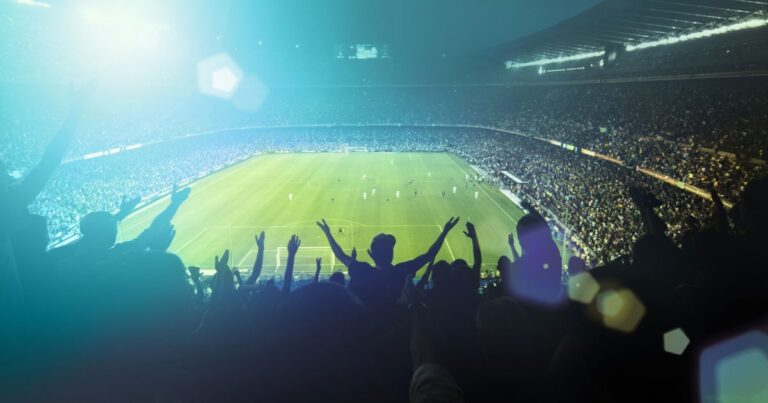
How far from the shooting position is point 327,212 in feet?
108

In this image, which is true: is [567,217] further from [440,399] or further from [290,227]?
[440,399]

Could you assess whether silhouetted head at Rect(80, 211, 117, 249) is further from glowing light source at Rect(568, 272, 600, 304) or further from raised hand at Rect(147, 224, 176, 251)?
glowing light source at Rect(568, 272, 600, 304)

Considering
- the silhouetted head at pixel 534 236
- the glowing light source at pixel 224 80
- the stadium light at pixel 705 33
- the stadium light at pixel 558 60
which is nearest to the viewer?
the silhouetted head at pixel 534 236

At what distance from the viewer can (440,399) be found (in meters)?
1.35

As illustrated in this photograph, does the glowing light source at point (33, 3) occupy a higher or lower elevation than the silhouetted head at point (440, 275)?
higher

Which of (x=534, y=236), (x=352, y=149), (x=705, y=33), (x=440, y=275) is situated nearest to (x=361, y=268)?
(x=440, y=275)

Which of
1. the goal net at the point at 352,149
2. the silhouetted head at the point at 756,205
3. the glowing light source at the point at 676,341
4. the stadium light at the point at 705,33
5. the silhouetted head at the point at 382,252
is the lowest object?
the goal net at the point at 352,149

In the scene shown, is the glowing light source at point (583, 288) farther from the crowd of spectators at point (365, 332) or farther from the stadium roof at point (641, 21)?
the stadium roof at point (641, 21)

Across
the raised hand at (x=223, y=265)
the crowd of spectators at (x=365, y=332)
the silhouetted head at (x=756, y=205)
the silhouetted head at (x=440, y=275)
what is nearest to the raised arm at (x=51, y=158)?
the crowd of spectators at (x=365, y=332)

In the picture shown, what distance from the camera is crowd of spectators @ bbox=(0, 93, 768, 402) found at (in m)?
1.90

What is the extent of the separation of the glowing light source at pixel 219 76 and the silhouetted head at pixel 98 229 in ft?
277

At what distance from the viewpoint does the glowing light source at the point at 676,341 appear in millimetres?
2115

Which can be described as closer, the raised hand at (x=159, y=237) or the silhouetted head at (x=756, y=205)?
the silhouetted head at (x=756, y=205)

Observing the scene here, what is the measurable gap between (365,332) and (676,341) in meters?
1.60
